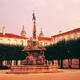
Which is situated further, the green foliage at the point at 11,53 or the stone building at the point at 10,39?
the stone building at the point at 10,39

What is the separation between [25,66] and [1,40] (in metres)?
54.3

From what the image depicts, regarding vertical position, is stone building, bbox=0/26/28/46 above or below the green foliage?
above

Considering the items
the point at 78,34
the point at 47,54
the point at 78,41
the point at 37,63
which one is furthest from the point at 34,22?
the point at 78,34

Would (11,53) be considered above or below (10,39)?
below

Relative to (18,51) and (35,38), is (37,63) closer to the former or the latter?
(35,38)

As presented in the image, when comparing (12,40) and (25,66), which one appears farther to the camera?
(12,40)

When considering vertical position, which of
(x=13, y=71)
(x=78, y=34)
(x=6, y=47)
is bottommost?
(x=13, y=71)

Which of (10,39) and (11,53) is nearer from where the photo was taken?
(11,53)

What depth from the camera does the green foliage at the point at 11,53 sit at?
6181 centimetres

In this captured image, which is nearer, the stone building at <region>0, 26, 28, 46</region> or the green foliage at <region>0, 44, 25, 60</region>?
the green foliage at <region>0, 44, 25, 60</region>

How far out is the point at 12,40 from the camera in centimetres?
8350

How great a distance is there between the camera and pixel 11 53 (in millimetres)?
63531

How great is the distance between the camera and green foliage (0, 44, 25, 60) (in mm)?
61812

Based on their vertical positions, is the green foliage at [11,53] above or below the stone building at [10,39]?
below
